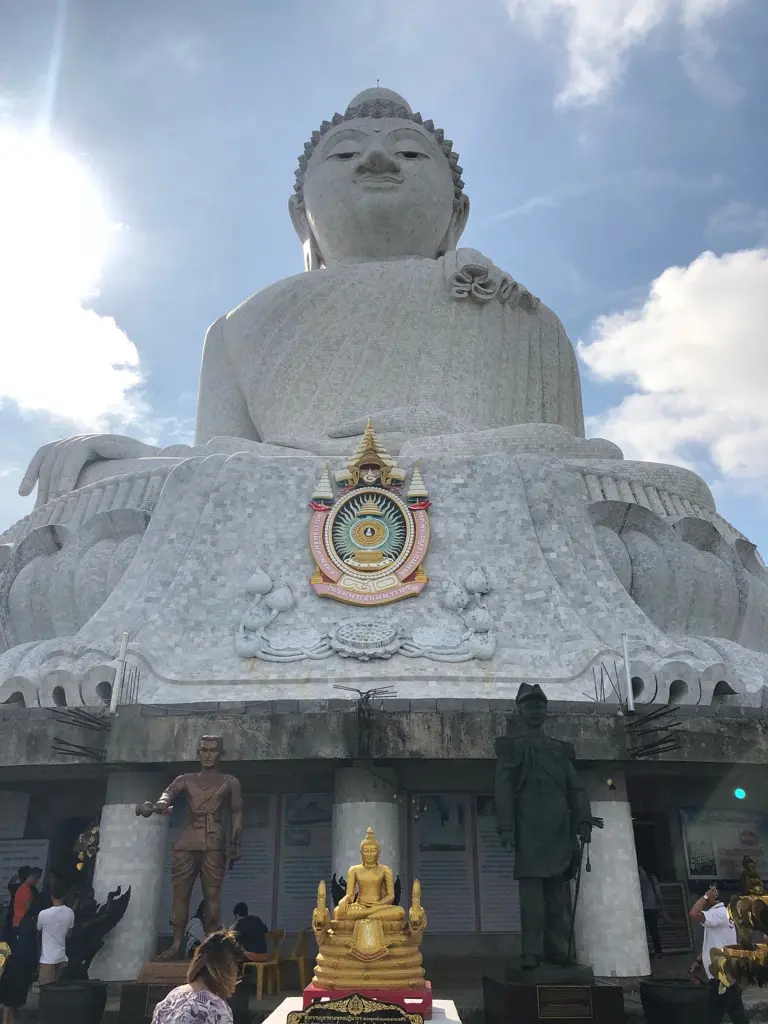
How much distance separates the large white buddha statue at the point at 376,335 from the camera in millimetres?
13219

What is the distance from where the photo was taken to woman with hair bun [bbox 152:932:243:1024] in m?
2.73

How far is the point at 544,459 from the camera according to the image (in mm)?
9812

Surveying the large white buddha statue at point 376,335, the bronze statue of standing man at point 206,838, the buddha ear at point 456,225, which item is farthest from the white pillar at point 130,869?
the buddha ear at point 456,225

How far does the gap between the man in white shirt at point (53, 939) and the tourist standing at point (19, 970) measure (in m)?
0.06

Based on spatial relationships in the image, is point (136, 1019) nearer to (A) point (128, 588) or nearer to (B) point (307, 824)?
(B) point (307, 824)

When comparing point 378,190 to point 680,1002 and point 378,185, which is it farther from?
point 680,1002

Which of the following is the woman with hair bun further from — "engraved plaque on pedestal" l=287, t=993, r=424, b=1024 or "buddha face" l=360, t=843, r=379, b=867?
"buddha face" l=360, t=843, r=379, b=867

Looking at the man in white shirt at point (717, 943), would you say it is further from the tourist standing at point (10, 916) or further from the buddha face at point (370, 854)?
the tourist standing at point (10, 916)

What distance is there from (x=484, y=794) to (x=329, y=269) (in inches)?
383

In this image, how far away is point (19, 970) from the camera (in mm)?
5840

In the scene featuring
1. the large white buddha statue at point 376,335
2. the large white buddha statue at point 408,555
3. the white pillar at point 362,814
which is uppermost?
the large white buddha statue at point 376,335

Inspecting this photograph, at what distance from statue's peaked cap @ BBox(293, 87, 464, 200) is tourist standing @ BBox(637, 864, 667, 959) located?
498 inches

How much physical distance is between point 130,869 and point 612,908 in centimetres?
368

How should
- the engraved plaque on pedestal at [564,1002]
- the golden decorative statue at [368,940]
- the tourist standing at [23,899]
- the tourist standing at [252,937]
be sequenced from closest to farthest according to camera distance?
the golden decorative statue at [368,940]
the engraved plaque on pedestal at [564,1002]
the tourist standing at [23,899]
the tourist standing at [252,937]
